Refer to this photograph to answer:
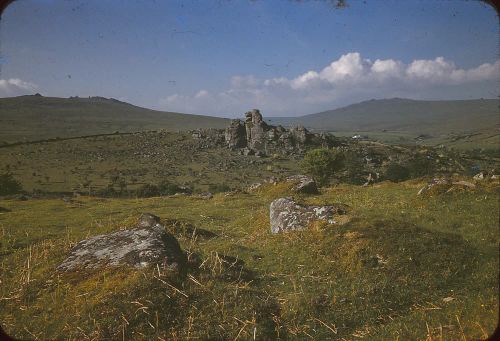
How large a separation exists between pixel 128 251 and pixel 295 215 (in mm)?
8867

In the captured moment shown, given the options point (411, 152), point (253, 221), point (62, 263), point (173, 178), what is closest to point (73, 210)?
point (253, 221)

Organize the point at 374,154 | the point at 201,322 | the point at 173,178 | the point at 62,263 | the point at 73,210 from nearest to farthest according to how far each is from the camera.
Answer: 1. the point at 201,322
2. the point at 62,263
3. the point at 73,210
4. the point at 173,178
5. the point at 374,154

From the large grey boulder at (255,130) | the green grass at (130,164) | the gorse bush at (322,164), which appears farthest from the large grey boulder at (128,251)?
the large grey boulder at (255,130)

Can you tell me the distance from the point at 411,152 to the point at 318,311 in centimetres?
15804

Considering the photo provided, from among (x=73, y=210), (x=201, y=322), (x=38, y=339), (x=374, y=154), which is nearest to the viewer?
(x=38, y=339)

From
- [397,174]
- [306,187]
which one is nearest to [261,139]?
[397,174]

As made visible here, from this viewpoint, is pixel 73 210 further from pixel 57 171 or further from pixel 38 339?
pixel 57 171

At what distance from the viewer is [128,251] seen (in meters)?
11.8

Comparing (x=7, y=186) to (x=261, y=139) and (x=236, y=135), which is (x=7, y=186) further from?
(x=261, y=139)

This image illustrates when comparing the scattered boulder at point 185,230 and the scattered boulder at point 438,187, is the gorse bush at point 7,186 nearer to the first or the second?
the scattered boulder at point 185,230

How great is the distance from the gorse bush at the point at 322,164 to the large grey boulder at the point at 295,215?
51716 millimetres

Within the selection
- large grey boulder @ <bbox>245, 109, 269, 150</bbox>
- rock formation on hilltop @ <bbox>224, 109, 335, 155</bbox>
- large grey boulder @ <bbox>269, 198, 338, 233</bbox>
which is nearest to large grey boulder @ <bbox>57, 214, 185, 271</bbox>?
large grey boulder @ <bbox>269, 198, 338, 233</bbox>

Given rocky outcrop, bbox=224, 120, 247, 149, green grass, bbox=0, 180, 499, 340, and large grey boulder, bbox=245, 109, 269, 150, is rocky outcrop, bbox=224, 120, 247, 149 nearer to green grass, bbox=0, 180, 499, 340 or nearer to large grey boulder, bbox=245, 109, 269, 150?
large grey boulder, bbox=245, 109, 269, 150

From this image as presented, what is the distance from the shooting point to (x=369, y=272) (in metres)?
12.6
